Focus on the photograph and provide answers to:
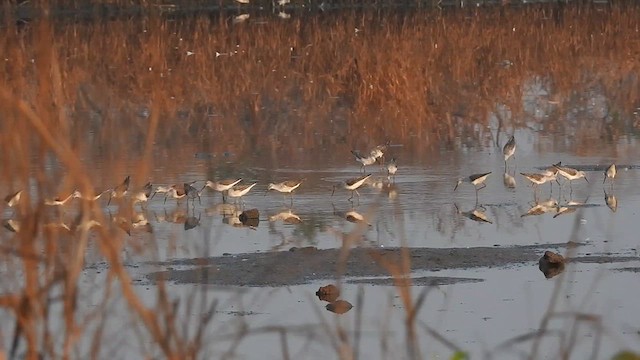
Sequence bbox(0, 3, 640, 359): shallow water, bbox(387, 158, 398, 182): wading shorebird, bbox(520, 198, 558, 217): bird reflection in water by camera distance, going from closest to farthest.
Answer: bbox(0, 3, 640, 359): shallow water
bbox(520, 198, 558, 217): bird reflection in water
bbox(387, 158, 398, 182): wading shorebird

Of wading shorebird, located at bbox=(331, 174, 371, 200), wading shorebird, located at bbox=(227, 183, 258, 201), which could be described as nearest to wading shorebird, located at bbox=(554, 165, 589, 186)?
wading shorebird, located at bbox=(331, 174, 371, 200)

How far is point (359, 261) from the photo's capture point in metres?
8.55

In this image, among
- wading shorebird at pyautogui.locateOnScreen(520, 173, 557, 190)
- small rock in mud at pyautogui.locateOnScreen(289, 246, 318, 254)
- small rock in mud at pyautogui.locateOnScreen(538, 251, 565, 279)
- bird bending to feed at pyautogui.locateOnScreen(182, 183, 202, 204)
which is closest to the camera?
small rock in mud at pyautogui.locateOnScreen(538, 251, 565, 279)

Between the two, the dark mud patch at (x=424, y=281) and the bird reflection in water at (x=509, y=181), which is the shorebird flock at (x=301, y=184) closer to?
the bird reflection in water at (x=509, y=181)

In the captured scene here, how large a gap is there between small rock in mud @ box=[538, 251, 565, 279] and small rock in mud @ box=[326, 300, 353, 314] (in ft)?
4.42

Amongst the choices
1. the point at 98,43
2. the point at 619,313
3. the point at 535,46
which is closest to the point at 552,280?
the point at 619,313

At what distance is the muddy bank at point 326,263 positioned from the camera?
811cm

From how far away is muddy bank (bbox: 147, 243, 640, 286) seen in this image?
811cm

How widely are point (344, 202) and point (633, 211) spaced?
2068 millimetres

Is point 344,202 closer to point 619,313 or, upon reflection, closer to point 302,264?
point 302,264

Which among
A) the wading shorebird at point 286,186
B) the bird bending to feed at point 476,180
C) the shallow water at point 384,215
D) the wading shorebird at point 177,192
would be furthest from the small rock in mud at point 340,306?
the bird bending to feed at point 476,180

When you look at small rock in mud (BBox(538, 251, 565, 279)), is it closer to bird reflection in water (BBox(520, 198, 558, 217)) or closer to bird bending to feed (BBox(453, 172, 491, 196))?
bird reflection in water (BBox(520, 198, 558, 217))

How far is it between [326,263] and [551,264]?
1316 mm

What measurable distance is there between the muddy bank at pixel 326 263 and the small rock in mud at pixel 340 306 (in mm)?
693
